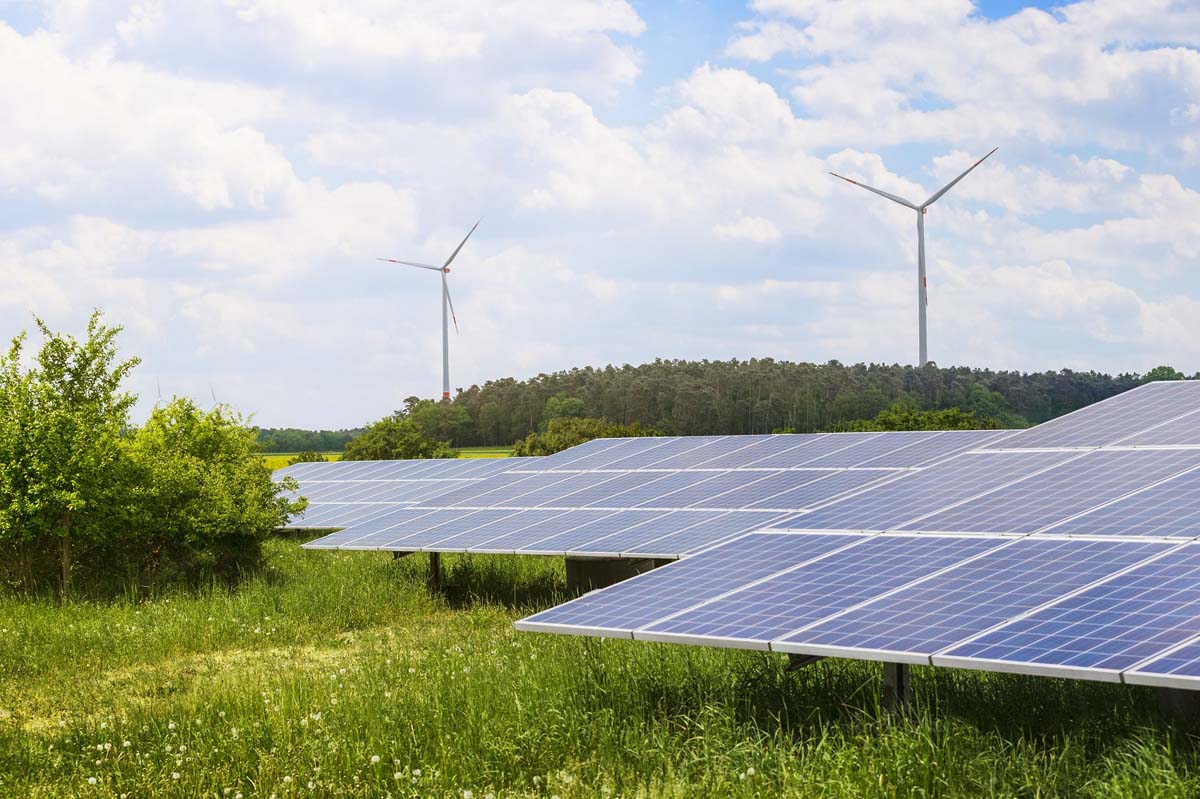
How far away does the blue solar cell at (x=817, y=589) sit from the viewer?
1188cm

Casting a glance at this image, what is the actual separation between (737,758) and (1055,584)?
12.0 feet

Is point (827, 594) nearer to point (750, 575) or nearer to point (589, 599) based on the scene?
point (750, 575)

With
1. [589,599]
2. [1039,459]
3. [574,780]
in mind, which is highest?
[1039,459]

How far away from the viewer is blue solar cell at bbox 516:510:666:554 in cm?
2036

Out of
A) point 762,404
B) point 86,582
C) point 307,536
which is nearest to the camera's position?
point 86,582

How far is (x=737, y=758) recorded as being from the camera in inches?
443

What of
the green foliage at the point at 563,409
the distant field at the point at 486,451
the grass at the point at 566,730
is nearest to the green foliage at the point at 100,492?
the grass at the point at 566,730

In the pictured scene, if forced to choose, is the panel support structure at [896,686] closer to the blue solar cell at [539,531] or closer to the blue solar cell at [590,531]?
the blue solar cell at [590,531]

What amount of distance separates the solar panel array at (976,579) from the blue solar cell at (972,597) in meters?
0.02

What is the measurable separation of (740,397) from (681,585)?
83300 millimetres

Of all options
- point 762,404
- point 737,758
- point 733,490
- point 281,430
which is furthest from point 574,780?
point 281,430

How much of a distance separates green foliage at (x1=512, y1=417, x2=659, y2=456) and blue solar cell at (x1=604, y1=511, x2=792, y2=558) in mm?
46879

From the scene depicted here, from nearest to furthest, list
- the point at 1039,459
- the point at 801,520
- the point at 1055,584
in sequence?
the point at 1055,584, the point at 801,520, the point at 1039,459

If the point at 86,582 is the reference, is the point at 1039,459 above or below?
above
